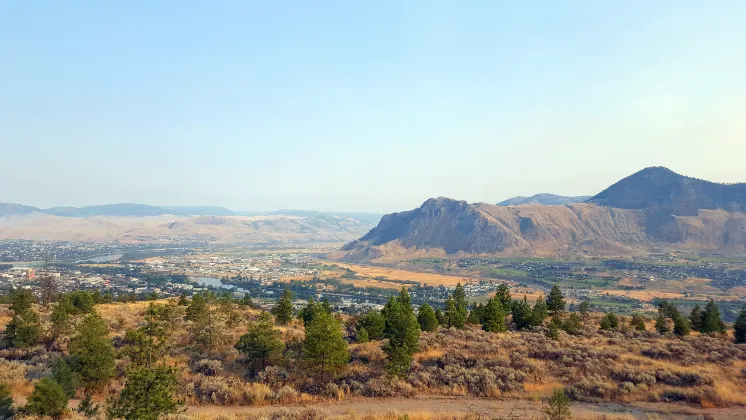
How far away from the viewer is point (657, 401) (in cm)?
2064

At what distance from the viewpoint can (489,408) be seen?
64.1ft

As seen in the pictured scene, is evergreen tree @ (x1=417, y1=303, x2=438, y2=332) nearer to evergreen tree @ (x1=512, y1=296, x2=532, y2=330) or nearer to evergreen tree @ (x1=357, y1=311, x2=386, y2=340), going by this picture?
evergreen tree @ (x1=357, y1=311, x2=386, y2=340)

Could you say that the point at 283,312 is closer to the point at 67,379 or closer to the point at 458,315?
the point at 458,315

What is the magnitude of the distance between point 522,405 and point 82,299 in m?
41.5

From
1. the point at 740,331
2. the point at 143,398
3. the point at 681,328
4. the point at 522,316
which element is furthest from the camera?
the point at 522,316

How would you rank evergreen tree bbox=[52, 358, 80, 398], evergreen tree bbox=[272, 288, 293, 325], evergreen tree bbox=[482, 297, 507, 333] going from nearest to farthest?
evergreen tree bbox=[52, 358, 80, 398]
evergreen tree bbox=[482, 297, 507, 333]
evergreen tree bbox=[272, 288, 293, 325]

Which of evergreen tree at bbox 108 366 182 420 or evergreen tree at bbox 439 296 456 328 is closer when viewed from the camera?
evergreen tree at bbox 108 366 182 420

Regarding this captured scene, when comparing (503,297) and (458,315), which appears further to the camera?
(503,297)

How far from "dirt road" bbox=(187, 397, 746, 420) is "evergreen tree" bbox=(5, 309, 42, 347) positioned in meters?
16.8

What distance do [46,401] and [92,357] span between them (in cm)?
456

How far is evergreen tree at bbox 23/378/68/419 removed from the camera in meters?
16.5

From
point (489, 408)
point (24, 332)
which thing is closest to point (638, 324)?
point (489, 408)

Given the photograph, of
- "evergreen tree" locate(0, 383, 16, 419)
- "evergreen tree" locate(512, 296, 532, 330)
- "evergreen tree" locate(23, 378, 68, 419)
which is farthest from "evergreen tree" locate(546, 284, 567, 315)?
"evergreen tree" locate(0, 383, 16, 419)

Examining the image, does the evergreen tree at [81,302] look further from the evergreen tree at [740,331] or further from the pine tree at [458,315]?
the evergreen tree at [740,331]
